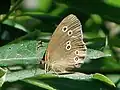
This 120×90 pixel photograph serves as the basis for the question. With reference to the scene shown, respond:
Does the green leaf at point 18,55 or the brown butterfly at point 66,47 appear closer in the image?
the green leaf at point 18,55

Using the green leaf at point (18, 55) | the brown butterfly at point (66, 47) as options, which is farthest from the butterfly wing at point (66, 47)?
the green leaf at point (18, 55)

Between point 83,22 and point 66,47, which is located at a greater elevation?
point 83,22

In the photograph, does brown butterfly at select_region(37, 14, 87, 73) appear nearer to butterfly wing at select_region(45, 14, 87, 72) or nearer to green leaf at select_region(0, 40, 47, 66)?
butterfly wing at select_region(45, 14, 87, 72)

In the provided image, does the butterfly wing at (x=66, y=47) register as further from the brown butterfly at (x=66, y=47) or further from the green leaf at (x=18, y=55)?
A: the green leaf at (x=18, y=55)

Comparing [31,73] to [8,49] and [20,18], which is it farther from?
[20,18]

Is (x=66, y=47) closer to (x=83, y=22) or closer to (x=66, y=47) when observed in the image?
(x=66, y=47)

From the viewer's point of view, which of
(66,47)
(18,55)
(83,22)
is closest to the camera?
(18,55)

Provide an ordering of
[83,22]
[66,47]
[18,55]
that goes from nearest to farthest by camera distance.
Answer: [18,55], [66,47], [83,22]

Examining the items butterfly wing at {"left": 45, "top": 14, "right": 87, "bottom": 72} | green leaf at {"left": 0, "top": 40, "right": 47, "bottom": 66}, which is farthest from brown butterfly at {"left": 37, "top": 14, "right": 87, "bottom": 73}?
green leaf at {"left": 0, "top": 40, "right": 47, "bottom": 66}

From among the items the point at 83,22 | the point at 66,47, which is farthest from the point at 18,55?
the point at 83,22
